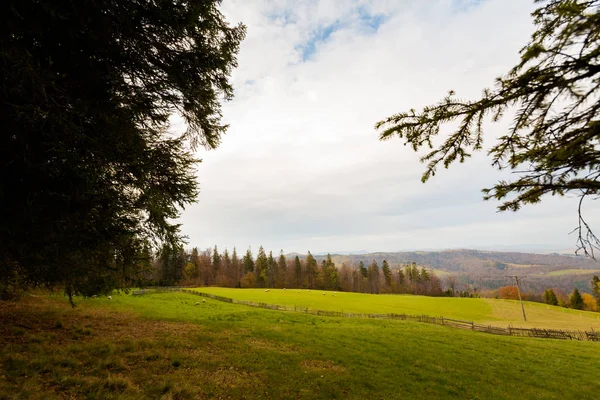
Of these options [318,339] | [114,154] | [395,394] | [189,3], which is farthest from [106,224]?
[318,339]

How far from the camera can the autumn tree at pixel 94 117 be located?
4.65m

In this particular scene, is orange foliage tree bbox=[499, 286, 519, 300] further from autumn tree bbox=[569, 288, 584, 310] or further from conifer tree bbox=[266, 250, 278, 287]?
conifer tree bbox=[266, 250, 278, 287]

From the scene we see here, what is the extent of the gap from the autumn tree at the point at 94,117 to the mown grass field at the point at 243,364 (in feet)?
8.06

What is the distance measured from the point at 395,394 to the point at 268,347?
16.8 ft

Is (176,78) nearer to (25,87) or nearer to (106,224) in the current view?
(25,87)

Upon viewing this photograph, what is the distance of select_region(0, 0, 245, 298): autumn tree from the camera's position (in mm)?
4652

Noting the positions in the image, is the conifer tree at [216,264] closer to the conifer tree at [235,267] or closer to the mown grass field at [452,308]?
the conifer tree at [235,267]

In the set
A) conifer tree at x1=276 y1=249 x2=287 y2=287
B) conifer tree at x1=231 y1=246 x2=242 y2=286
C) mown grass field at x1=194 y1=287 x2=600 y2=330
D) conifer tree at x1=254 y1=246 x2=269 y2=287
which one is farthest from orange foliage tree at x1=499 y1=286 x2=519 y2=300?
conifer tree at x1=231 y1=246 x2=242 y2=286

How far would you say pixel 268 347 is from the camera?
1092 centimetres

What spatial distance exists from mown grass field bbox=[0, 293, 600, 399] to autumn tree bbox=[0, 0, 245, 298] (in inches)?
96.7

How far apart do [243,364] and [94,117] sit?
27.2 ft

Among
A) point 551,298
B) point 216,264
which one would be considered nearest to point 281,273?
point 216,264

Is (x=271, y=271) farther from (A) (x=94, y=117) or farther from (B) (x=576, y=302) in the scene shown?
(A) (x=94, y=117)

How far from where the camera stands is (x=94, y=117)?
5.69 meters
